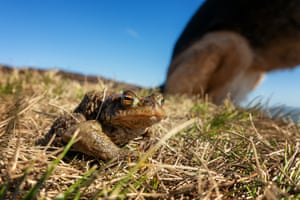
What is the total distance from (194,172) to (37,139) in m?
1.21

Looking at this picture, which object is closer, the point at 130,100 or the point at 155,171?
the point at 155,171

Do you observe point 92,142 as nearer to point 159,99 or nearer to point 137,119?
point 137,119

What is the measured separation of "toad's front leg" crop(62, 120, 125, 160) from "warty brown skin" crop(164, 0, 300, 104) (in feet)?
20.4

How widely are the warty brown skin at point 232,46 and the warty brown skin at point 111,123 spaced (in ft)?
19.9

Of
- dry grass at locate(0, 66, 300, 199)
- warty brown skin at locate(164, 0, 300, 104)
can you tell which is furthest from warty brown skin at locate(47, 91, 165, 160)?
warty brown skin at locate(164, 0, 300, 104)

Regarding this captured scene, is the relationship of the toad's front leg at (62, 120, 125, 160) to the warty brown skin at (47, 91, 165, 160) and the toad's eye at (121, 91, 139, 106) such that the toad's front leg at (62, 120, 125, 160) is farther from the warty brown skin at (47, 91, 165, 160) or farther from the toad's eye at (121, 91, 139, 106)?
the toad's eye at (121, 91, 139, 106)

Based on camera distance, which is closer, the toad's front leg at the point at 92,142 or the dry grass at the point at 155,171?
the dry grass at the point at 155,171

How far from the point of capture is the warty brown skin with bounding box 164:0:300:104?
7.99 m

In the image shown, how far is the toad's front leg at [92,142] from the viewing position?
1.68 m

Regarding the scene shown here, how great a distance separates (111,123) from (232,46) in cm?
679

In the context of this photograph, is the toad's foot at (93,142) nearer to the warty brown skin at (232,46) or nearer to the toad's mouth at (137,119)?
the toad's mouth at (137,119)

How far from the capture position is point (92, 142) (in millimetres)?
1683

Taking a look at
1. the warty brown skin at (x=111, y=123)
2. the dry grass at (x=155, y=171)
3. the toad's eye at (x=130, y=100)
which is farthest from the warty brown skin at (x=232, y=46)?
the toad's eye at (x=130, y=100)

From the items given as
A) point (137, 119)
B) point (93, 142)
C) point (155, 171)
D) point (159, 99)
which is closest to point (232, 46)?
point (159, 99)
